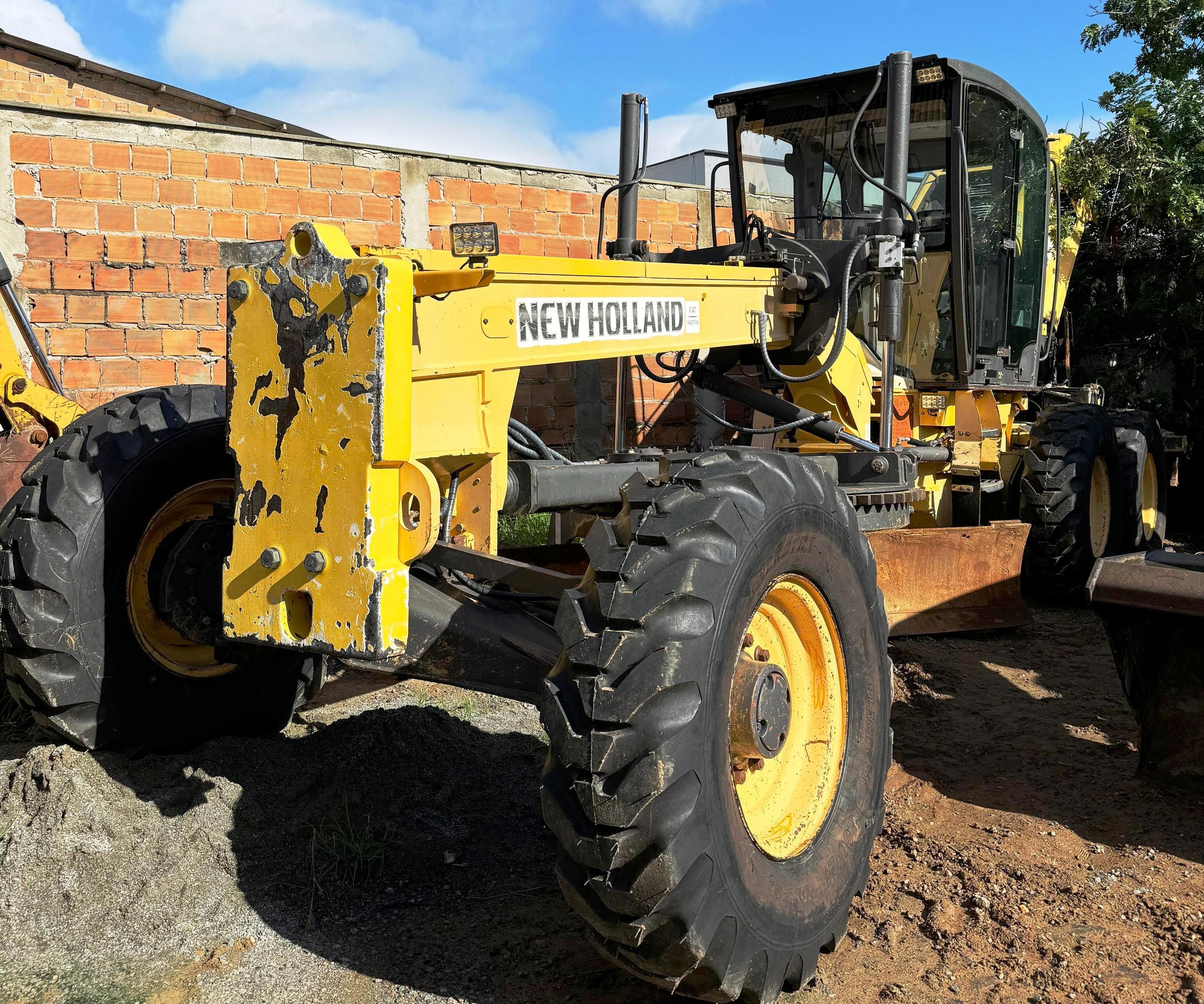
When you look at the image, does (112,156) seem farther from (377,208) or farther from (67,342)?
(377,208)

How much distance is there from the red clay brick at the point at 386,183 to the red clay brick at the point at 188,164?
1120 mm

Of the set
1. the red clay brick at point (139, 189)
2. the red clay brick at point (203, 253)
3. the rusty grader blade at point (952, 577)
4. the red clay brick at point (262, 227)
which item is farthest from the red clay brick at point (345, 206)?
the rusty grader blade at point (952, 577)

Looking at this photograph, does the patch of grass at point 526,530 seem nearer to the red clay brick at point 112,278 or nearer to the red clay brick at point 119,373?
the red clay brick at point 119,373

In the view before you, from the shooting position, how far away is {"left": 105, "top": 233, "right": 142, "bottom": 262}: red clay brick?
6531mm

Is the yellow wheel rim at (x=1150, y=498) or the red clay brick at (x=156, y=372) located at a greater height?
the red clay brick at (x=156, y=372)

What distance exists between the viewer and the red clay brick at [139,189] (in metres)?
6.55

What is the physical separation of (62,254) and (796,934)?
5.69 metres

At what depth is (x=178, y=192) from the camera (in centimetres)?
673

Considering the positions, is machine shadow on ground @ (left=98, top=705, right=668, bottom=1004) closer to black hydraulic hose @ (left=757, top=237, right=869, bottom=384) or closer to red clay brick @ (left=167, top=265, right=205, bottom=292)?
black hydraulic hose @ (left=757, top=237, right=869, bottom=384)

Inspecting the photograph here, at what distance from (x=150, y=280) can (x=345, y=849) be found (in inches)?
174

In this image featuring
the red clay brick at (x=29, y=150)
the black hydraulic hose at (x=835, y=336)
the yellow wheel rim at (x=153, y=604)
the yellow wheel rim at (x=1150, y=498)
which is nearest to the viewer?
the yellow wheel rim at (x=153, y=604)

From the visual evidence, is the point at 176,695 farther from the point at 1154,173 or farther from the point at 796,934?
the point at 1154,173

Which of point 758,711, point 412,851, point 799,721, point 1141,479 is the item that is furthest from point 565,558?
point 1141,479

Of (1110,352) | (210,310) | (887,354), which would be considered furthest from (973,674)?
(1110,352)
